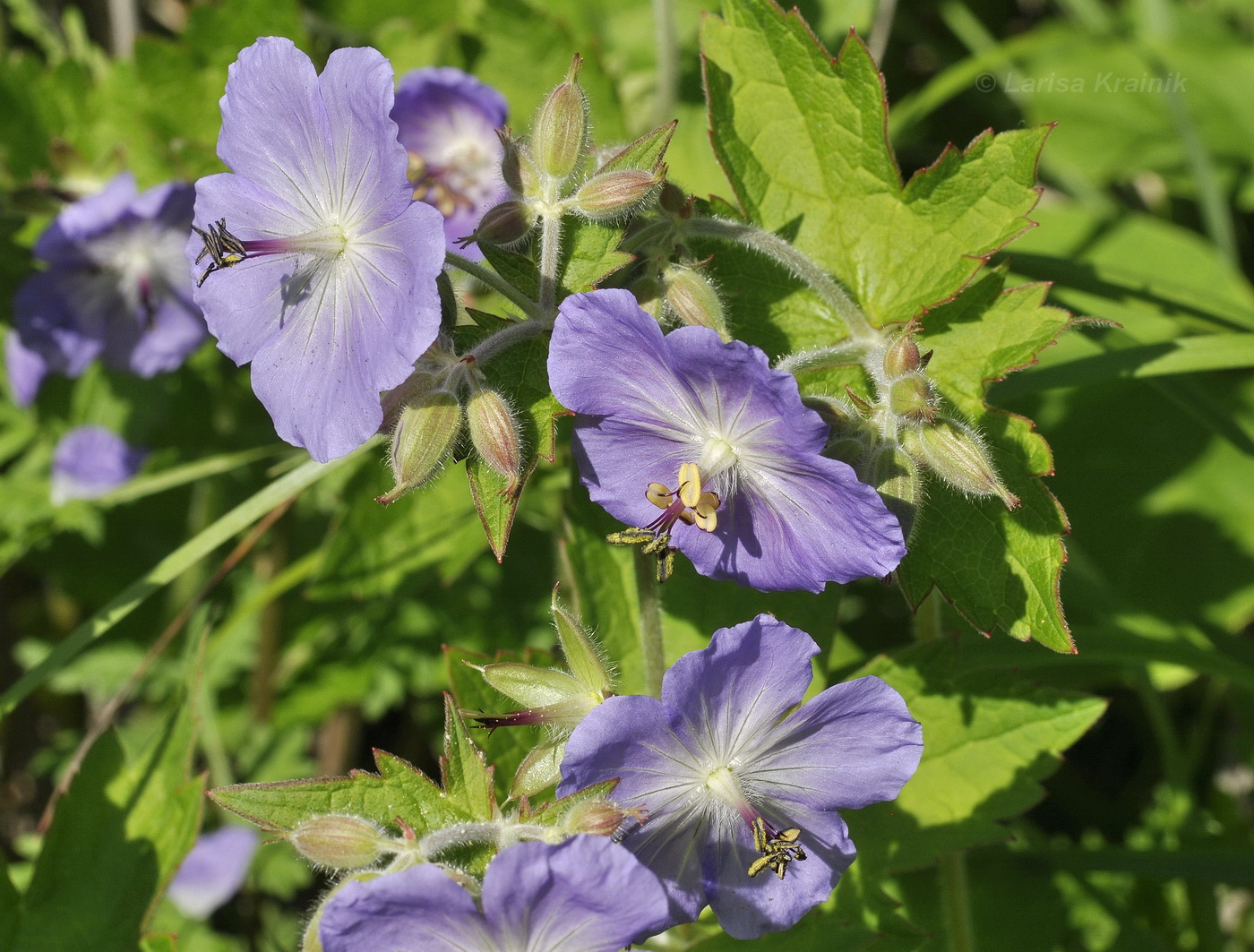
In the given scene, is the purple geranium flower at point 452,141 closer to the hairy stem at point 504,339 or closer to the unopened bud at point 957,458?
the hairy stem at point 504,339

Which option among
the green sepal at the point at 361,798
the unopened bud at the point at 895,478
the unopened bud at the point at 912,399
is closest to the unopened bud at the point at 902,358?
the unopened bud at the point at 912,399

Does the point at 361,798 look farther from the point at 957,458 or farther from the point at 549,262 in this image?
the point at 957,458

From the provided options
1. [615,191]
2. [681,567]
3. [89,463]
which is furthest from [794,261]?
[89,463]

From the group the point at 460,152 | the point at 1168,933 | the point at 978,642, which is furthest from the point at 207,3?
the point at 1168,933

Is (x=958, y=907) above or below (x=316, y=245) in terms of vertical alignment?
below

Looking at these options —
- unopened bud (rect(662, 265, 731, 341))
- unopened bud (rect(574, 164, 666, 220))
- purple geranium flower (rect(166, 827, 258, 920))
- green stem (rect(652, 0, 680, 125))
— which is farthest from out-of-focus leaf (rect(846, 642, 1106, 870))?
purple geranium flower (rect(166, 827, 258, 920))

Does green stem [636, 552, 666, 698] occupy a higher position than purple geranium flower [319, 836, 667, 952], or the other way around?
purple geranium flower [319, 836, 667, 952]

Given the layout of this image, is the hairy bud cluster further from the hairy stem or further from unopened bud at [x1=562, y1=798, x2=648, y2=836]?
unopened bud at [x1=562, y1=798, x2=648, y2=836]
